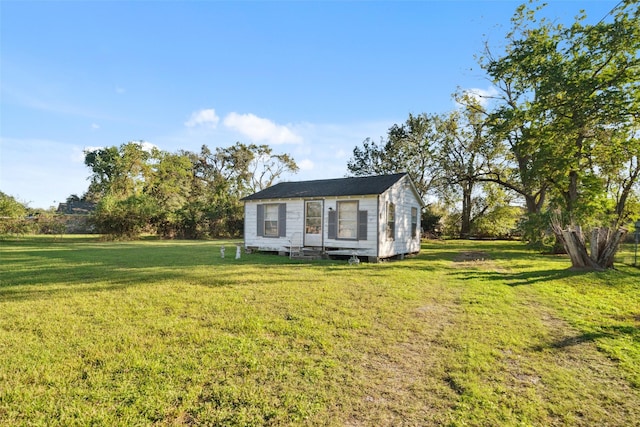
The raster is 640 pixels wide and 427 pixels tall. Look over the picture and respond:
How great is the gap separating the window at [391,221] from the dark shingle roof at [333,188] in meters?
0.92

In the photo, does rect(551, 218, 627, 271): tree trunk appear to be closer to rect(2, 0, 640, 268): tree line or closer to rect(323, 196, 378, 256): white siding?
rect(2, 0, 640, 268): tree line

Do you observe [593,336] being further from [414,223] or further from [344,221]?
[414,223]

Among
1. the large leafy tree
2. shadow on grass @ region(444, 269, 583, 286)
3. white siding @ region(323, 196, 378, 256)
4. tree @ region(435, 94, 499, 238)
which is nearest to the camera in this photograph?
shadow on grass @ region(444, 269, 583, 286)

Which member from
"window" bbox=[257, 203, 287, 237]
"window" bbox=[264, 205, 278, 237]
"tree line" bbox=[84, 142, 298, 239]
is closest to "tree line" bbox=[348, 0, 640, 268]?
"window" bbox=[257, 203, 287, 237]

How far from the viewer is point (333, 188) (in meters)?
Result: 13.3

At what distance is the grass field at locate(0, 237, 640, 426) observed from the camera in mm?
2504

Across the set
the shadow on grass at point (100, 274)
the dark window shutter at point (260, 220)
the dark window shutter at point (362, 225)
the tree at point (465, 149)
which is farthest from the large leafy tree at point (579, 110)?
the dark window shutter at point (260, 220)

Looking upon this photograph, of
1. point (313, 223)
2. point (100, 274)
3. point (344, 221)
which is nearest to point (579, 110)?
point (344, 221)

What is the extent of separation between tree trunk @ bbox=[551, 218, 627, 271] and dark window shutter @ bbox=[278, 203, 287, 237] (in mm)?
9647

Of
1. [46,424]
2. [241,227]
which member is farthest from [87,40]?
[241,227]

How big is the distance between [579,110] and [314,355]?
13847 millimetres

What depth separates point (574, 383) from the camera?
119 inches

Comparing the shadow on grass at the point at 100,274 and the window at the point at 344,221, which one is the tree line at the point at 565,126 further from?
the shadow on grass at the point at 100,274

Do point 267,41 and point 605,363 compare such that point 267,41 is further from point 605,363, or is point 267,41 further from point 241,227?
point 241,227
